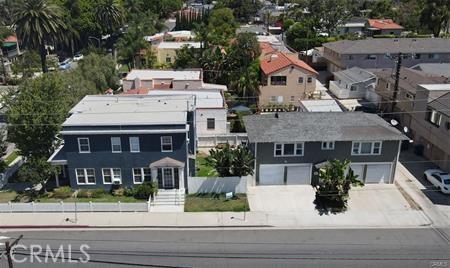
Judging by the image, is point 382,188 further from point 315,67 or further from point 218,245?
point 315,67

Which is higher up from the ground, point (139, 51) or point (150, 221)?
point (139, 51)

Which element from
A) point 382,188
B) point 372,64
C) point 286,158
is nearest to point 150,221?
point 286,158

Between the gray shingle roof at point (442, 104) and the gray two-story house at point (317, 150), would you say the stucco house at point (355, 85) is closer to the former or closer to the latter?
the gray shingle roof at point (442, 104)

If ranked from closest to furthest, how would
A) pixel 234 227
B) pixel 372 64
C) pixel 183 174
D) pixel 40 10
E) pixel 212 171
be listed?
pixel 234 227 → pixel 183 174 → pixel 212 171 → pixel 40 10 → pixel 372 64

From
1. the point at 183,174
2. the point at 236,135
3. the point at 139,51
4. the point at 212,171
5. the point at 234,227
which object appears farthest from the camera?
the point at 139,51

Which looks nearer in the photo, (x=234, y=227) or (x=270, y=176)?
(x=234, y=227)

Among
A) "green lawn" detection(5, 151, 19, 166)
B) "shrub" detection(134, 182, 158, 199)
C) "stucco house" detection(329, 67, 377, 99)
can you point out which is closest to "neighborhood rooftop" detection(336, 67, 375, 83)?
"stucco house" detection(329, 67, 377, 99)
